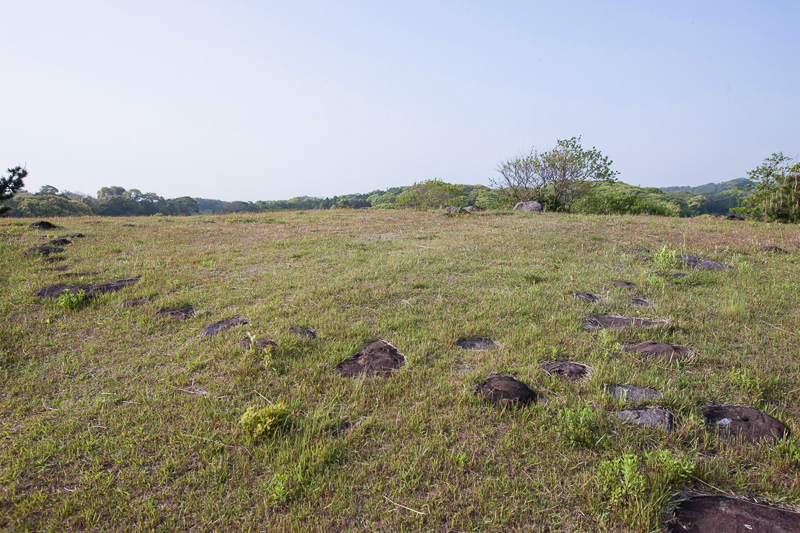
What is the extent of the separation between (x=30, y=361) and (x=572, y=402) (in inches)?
245

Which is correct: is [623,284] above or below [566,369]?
above

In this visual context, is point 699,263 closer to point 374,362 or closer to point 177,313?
point 374,362

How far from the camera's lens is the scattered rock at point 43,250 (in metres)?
10.4

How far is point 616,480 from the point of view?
2.62m

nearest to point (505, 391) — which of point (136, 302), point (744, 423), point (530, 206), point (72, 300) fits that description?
point (744, 423)

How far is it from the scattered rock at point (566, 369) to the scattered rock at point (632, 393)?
30 cm

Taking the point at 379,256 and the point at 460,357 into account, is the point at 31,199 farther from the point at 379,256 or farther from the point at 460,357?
the point at 460,357

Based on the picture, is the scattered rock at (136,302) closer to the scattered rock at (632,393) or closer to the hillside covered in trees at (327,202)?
the scattered rock at (632,393)

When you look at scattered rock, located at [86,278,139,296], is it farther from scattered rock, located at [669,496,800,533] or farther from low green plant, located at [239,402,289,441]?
scattered rock, located at [669,496,800,533]

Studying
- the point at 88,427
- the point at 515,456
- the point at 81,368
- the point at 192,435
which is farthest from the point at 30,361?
the point at 515,456

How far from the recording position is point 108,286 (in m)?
7.32

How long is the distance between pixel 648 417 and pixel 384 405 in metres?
2.34

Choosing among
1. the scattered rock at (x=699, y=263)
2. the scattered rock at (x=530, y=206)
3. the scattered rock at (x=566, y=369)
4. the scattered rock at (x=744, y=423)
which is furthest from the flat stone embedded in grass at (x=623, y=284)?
the scattered rock at (x=530, y=206)

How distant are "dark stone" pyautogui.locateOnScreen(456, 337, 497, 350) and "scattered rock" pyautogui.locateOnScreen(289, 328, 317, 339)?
1.94m
